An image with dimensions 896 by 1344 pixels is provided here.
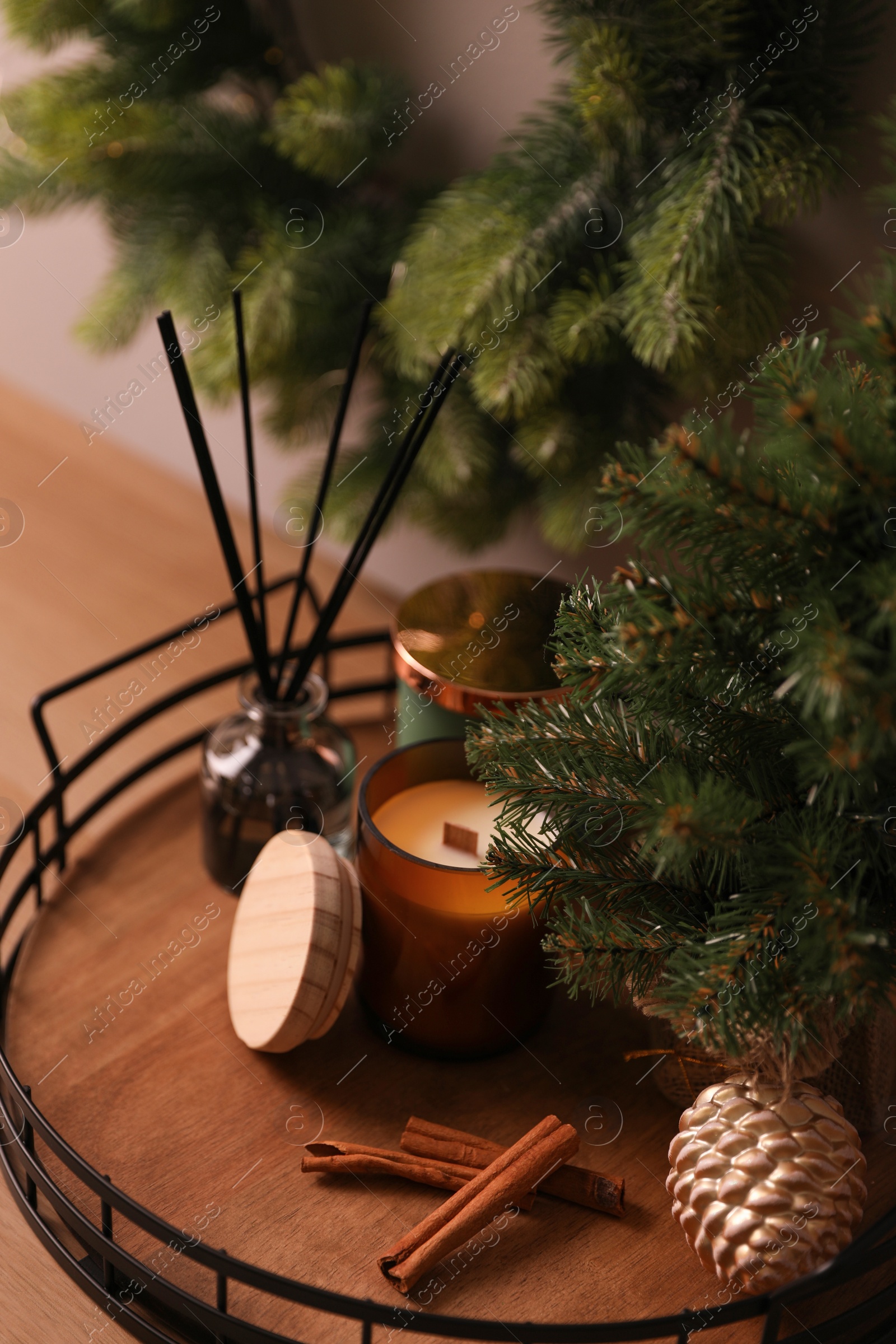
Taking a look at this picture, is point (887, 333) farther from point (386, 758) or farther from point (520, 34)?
point (520, 34)

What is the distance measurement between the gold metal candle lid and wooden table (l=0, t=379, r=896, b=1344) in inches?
6.0

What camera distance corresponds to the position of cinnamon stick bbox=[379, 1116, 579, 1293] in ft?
1.47

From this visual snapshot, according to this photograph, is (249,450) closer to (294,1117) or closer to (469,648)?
(469,648)

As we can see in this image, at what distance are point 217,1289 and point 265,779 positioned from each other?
24 centimetres

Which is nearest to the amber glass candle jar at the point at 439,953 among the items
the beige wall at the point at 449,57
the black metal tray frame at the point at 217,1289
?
the black metal tray frame at the point at 217,1289

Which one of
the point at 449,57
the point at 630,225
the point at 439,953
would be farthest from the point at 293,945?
the point at 449,57

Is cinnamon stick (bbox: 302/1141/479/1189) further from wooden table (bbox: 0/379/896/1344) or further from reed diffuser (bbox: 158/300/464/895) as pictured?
reed diffuser (bbox: 158/300/464/895)

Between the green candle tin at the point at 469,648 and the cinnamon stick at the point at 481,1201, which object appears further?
the green candle tin at the point at 469,648

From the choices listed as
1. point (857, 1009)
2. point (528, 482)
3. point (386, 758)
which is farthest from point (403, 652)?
point (857, 1009)

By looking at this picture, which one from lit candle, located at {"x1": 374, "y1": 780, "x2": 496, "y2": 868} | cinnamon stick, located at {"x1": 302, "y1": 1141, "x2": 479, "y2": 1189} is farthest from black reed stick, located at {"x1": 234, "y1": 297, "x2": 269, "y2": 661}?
cinnamon stick, located at {"x1": 302, "y1": 1141, "x2": 479, "y2": 1189}

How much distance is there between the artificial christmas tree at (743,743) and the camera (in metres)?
0.34

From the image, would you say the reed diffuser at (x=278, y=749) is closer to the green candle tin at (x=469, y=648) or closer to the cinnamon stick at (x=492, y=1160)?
the green candle tin at (x=469, y=648)

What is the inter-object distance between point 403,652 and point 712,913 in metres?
0.22

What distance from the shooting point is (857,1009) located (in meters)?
0.41
